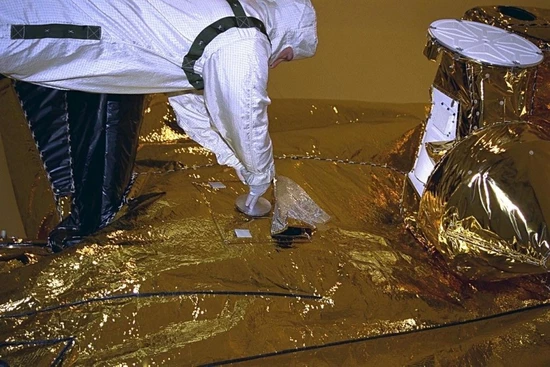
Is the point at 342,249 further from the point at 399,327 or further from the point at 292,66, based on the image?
the point at 292,66

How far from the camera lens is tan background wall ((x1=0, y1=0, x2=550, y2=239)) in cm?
264

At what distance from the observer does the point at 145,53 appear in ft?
4.00

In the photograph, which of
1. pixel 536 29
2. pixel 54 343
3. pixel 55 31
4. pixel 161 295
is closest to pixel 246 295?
pixel 161 295

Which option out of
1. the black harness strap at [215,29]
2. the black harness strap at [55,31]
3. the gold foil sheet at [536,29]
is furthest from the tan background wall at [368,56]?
the black harness strap at [55,31]

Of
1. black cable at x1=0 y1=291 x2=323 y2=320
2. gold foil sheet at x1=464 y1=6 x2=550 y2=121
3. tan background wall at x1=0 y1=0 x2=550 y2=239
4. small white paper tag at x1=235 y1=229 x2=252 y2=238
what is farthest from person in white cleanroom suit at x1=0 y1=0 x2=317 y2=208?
tan background wall at x1=0 y1=0 x2=550 y2=239

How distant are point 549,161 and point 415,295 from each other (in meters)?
0.37

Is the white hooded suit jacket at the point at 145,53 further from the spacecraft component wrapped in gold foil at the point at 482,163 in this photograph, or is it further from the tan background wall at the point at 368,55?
the tan background wall at the point at 368,55

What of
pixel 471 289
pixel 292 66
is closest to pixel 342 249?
pixel 471 289

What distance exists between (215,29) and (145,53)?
0.46 ft

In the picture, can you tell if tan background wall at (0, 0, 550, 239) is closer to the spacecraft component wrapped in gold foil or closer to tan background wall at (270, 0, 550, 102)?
tan background wall at (270, 0, 550, 102)

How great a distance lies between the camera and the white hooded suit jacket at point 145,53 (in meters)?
1.15

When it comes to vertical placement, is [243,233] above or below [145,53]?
below

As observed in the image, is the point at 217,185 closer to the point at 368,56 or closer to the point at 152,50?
the point at 152,50

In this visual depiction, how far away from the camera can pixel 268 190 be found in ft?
5.00
